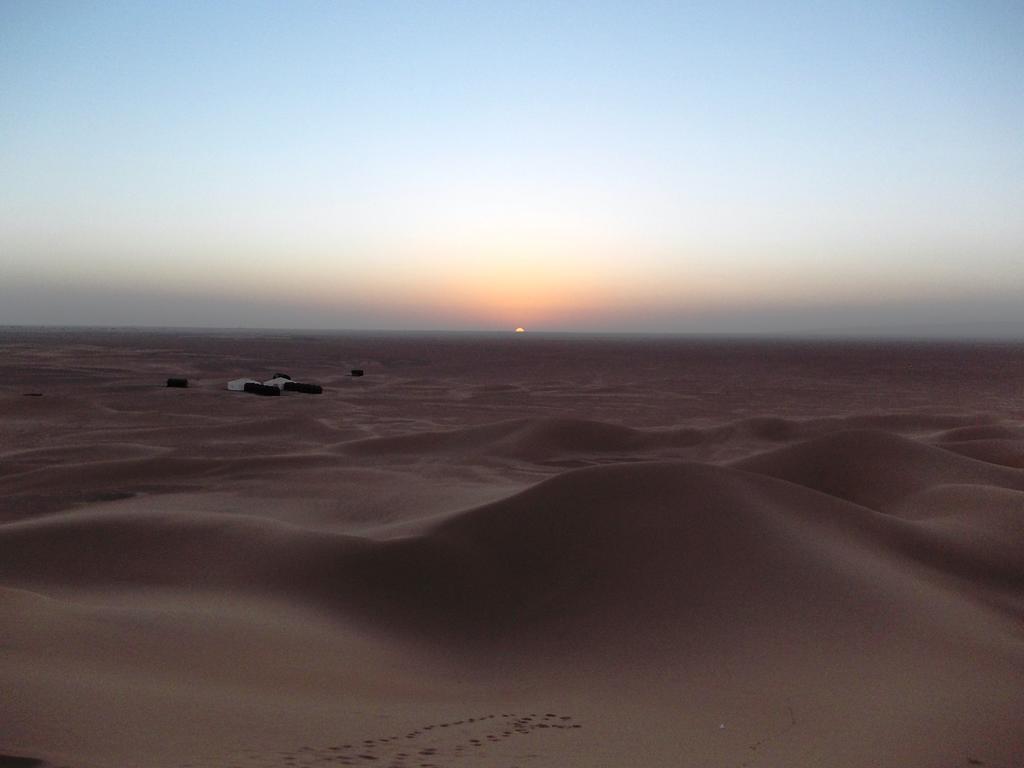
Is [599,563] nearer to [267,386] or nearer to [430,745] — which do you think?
[430,745]

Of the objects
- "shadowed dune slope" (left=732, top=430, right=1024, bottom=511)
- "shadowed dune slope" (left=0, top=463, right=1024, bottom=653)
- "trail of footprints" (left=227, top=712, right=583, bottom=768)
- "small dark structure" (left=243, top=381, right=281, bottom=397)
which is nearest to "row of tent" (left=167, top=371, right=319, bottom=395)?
"small dark structure" (left=243, top=381, right=281, bottom=397)

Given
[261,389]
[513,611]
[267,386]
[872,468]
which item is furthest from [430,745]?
[267,386]

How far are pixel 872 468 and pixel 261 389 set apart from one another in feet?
91.7

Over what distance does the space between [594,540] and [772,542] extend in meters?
2.24

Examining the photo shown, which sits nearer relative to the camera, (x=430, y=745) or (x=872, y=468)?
(x=430, y=745)

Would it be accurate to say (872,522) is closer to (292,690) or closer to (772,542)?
(772,542)

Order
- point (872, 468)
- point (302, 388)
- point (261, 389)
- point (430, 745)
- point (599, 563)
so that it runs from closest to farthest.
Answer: point (430, 745), point (599, 563), point (872, 468), point (261, 389), point (302, 388)

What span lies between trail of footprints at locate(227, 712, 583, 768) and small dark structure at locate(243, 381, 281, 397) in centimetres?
3233

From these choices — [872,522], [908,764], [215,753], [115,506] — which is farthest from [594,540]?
[115,506]

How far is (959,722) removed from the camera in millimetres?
5996

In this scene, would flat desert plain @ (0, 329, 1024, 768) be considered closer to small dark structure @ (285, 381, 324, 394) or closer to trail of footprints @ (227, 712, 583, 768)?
trail of footprints @ (227, 712, 583, 768)

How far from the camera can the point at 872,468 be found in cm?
1650

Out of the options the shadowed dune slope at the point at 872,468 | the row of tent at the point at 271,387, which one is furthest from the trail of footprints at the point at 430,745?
the row of tent at the point at 271,387

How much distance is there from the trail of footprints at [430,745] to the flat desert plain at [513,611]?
0.03 metres
